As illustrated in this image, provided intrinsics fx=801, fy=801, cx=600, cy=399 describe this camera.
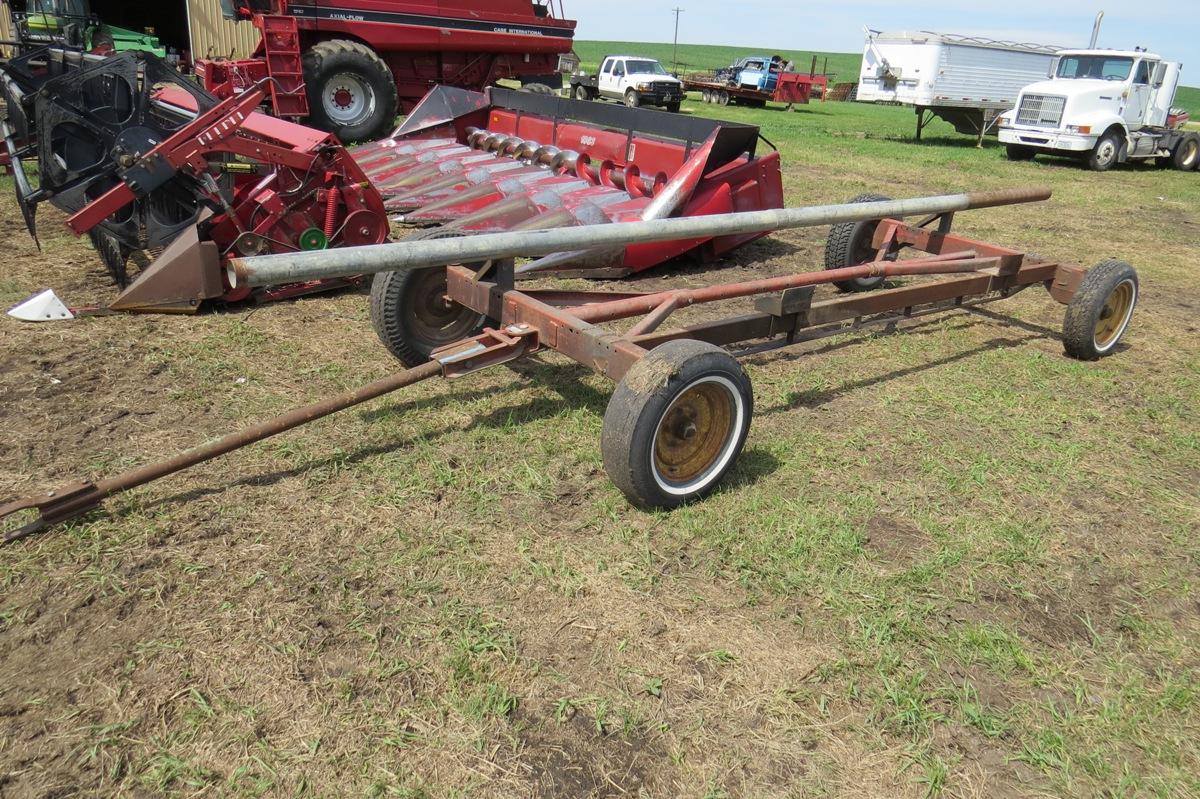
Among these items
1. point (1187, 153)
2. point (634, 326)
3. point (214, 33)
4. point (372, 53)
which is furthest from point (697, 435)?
point (214, 33)

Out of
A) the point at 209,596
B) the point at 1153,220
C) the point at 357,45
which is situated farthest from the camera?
the point at 357,45

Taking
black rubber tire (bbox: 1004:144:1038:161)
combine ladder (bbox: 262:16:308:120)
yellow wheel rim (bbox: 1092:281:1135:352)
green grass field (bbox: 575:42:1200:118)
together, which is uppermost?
green grass field (bbox: 575:42:1200:118)

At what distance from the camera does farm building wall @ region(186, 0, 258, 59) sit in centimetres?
1808

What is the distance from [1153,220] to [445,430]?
11241 millimetres

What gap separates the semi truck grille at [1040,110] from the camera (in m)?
16.0

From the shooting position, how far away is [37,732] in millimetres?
2135

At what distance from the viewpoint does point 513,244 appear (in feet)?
10.7

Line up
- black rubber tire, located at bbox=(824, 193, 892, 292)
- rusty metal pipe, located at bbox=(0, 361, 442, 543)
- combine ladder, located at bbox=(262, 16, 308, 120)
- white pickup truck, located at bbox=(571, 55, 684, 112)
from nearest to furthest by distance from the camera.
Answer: rusty metal pipe, located at bbox=(0, 361, 442, 543), black rubber tire, located at bbox=(824, 193, 892, 292), combine ladder, located at bbox=(262, 16, 308, 120), white pickup truck, located at bbox=(571, 55, 684, 112)

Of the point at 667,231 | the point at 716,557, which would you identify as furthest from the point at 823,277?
the point at 716,557

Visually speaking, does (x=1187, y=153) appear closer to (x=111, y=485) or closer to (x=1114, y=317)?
(x=1114, y=317)

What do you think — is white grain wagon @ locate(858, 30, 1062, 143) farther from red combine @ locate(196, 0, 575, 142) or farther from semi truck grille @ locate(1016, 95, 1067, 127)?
red combine @ locate(196, 0, 575, 142)

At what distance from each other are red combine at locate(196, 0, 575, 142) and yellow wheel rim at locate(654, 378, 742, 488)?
10011mm

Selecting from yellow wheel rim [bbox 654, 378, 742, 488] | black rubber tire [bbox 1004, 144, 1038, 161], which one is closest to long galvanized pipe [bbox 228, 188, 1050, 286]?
yellow wheel rim [bbox 654, 378, 742, 488]

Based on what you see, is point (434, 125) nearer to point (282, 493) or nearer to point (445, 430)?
point (445, 430)
